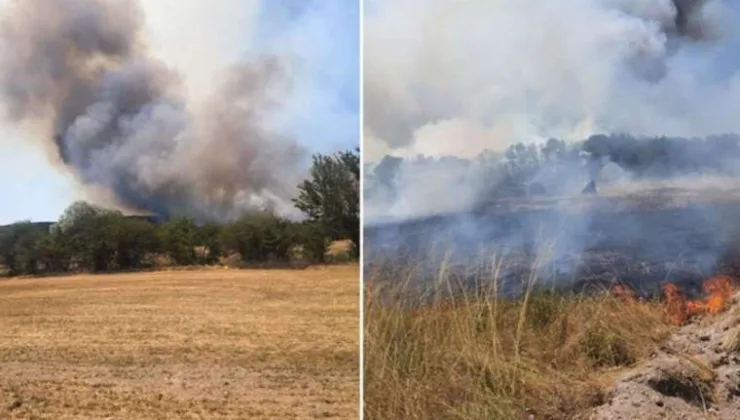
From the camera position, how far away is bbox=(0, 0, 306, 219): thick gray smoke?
4770mm

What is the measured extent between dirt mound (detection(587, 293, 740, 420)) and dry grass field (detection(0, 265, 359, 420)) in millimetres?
1570

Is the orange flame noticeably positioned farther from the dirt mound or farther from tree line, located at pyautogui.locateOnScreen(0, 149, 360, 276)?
tree line, located at pyautogui.locateOnScreen(0, 149, 360, 276)

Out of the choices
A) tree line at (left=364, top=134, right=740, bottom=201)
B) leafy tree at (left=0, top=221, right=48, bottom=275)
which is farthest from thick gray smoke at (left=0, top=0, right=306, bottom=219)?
tree line at (left=364, top=134, right=740, bottom=201)

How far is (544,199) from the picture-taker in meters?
4.57

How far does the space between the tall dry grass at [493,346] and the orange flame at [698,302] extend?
0.24 ft

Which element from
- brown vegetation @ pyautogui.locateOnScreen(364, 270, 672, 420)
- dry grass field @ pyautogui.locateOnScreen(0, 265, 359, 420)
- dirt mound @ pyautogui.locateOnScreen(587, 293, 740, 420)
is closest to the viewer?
dirt mound @ pyautogui.locateOnScreen(587, 293, 740, 420)

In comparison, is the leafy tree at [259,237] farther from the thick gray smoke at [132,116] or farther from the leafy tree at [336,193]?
the leafy tree at [336,193]

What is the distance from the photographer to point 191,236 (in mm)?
4840

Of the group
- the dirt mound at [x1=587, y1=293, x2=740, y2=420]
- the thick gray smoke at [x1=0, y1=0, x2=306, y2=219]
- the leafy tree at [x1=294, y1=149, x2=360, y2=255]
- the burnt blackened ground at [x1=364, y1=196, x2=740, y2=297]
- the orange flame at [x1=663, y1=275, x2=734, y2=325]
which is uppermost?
the thick gray smoke at [x1=0, y1=0, x2=306, y2=219]

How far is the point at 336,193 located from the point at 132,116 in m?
1.36

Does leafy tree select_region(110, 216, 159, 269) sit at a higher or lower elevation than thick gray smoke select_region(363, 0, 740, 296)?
lower

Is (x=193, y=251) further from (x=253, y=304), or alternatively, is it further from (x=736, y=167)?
(x=736, y=167)

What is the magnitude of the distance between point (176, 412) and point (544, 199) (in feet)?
8.21

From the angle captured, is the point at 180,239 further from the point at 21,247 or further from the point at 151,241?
the point at 21,247
